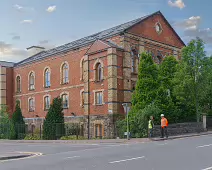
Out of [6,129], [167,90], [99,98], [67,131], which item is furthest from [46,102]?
[167,90]

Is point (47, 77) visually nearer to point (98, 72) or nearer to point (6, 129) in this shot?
point (6, 129)

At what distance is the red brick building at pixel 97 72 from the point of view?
33531 millimetres

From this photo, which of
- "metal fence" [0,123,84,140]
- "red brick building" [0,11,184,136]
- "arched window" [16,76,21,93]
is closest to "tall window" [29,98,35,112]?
"red brick building" [0,11,184,136]

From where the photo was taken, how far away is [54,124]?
1340 inches

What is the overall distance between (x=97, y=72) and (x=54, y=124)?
23.2 feet

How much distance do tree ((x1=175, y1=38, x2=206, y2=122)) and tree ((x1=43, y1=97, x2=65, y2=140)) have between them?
12346mm

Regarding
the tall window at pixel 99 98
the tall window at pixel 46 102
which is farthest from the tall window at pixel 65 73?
the tall window at pixel 99 98

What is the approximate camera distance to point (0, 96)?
49.4 metres

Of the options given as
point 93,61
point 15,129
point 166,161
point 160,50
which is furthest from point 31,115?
point 166,161

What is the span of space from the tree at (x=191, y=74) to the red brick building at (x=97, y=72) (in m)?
5.59

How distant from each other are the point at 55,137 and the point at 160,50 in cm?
1588

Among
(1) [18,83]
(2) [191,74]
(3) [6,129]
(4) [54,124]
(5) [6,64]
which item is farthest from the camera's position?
(5) [6,64]

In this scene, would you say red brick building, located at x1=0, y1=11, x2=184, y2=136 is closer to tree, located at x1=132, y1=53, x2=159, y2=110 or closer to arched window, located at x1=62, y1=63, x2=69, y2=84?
arched window, located at x1=62, y1=63, x2=69, y2=84

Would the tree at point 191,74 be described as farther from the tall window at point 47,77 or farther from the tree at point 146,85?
the tall window at point 47,77
